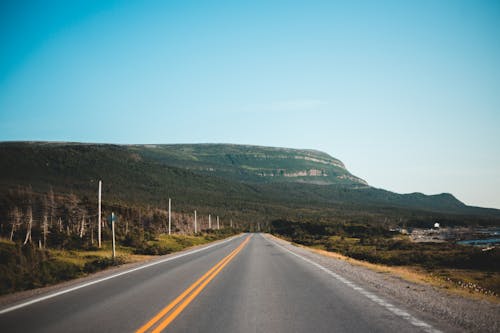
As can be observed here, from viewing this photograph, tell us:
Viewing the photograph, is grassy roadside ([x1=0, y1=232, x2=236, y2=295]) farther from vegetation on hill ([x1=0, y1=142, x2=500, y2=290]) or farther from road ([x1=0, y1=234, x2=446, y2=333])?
road ([x1=0, y1=234, x2=446, y2=333])

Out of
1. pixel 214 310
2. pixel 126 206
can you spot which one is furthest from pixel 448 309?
pixel 126 206

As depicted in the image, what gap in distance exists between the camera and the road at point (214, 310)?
20.4ft

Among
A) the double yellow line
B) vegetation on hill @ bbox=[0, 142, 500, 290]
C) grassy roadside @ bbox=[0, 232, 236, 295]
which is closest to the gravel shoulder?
the double yellow line

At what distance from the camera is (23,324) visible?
6.55 m

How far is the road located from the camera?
244 inches

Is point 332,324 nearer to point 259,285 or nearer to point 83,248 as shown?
point 259,285

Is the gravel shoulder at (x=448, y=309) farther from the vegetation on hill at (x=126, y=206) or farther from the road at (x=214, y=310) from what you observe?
the vegetation on hill at (x=126, y=206)

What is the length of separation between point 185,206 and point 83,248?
96.2 m

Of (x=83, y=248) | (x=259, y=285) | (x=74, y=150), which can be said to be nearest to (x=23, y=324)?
(x=259, y=285)

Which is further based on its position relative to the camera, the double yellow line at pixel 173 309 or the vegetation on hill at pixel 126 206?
the vegetation on hill at pixel 126 206

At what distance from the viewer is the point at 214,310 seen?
7484mm

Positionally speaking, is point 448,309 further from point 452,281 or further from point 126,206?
point 126,206

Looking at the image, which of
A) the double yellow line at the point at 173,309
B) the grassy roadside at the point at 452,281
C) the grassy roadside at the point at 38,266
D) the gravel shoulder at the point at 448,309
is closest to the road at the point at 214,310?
the double yellow line at the point at 173,309

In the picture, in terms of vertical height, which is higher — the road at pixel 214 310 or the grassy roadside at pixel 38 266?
the road at pixel 214 310
